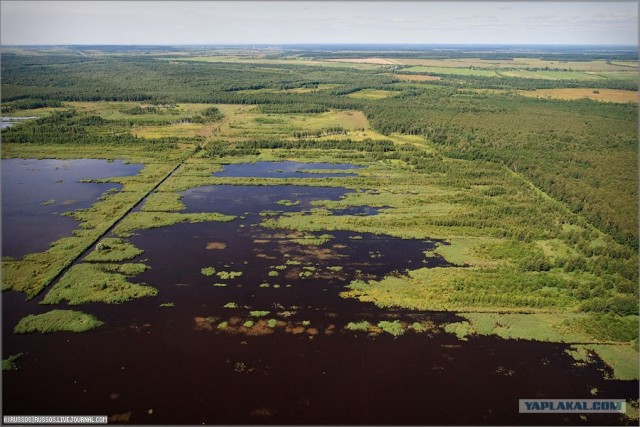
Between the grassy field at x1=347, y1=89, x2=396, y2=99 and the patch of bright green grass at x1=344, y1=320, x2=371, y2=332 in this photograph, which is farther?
the grassy field at x1=347, y1=89, x2=396, y2=99

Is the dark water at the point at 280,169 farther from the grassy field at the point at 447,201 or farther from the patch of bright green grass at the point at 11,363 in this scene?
the patch of bright green grass at the point at 11,363

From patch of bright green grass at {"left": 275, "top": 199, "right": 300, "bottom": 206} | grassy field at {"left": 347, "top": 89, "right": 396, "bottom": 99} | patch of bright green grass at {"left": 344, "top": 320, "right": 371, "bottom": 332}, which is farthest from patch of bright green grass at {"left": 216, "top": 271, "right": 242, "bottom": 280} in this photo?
grassy field at {"left": 347, "top": 89, "right": 396, "bottom": 99}

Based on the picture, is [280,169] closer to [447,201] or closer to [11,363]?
[447,201]

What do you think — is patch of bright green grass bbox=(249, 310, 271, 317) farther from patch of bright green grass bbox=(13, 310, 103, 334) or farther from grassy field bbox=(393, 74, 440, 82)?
grassy field bbox=(393, 74, 440, 82)

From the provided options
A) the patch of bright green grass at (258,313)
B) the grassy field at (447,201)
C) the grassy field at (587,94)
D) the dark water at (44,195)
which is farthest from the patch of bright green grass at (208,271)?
the grassy field at (587,94)

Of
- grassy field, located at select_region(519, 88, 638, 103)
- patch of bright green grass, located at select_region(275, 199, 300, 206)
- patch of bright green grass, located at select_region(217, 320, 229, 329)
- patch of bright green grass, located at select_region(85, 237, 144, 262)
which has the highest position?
grassy field, located at select_region(519, 88, 638, 103)

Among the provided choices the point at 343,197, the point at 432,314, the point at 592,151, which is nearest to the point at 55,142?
the point at 343,197

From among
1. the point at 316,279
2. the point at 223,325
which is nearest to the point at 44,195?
the point at 223,325
